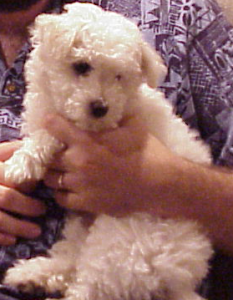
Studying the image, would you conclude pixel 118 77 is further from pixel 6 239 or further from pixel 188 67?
pixel 6 239

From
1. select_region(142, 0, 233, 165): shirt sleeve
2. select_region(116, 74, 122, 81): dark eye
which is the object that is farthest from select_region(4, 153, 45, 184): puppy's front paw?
select_region(142, 0, 233, 165): shirt sleeve

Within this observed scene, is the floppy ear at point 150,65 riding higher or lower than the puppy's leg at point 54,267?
higher

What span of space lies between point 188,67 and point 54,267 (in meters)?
0.53

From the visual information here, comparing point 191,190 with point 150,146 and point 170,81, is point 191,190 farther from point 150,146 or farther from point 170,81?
point 170,81

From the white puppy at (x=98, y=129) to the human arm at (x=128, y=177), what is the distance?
0.02 m

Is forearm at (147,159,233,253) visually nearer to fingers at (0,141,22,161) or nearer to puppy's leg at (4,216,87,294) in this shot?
puppy's leg at (4,216,87,294)

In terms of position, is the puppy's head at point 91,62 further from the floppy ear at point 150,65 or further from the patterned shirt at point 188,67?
the patterned shirt at point 188,67

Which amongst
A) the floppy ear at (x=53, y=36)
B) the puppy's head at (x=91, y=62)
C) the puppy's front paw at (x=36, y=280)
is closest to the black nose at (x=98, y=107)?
the puppy's head at (x=91, y=62)

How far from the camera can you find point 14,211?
1.08 m

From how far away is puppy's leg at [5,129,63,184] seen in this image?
3.28 ft

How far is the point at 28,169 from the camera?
999 millimetres

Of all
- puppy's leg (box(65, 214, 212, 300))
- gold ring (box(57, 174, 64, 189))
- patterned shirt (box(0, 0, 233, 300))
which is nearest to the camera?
puppy's leg (box(65, 214, 212, 300))

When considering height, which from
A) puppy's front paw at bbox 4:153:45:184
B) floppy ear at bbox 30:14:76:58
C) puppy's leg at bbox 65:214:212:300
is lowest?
puppy's leg at bbox 65:214:212:300

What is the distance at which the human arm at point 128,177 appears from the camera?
3.29 feet
